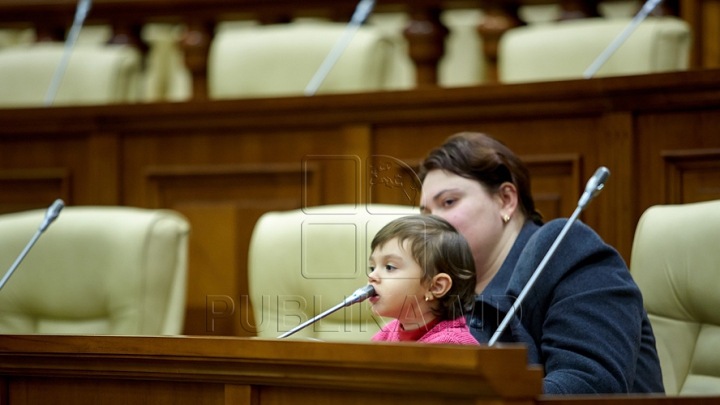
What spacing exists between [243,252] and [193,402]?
1047 millimetres

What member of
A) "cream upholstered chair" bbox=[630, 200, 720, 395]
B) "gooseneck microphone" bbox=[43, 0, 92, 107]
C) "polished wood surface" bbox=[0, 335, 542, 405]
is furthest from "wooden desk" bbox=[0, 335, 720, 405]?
"gooseneck microphone" bbox=[43, 0, 92, 107]

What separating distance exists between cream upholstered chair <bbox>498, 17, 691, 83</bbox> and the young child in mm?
944

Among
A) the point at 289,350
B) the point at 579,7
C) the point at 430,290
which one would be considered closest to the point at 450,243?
the point at 430,290

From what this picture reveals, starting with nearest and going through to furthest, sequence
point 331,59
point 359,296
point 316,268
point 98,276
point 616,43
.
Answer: point 359,296
point 316,268
point 98,276
point 616,43
point 331,59

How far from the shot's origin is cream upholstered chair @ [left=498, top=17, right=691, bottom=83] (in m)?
1.99

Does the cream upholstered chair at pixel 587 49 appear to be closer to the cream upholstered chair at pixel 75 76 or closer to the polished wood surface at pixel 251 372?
the cream upholstered chair at pixel 75 76

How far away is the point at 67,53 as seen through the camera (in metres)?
2.43

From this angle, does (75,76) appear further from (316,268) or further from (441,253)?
(441,253)

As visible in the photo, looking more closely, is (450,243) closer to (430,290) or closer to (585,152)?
(430,290)

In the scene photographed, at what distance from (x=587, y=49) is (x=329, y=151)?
0.69m

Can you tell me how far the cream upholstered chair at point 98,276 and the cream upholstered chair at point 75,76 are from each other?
2.56 ft

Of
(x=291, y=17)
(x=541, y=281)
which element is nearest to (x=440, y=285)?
(x=541, y=281)

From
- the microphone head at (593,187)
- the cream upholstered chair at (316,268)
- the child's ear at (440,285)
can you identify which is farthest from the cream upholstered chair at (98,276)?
the microphone head at (593,187)

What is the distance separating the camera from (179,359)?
3.14ft
